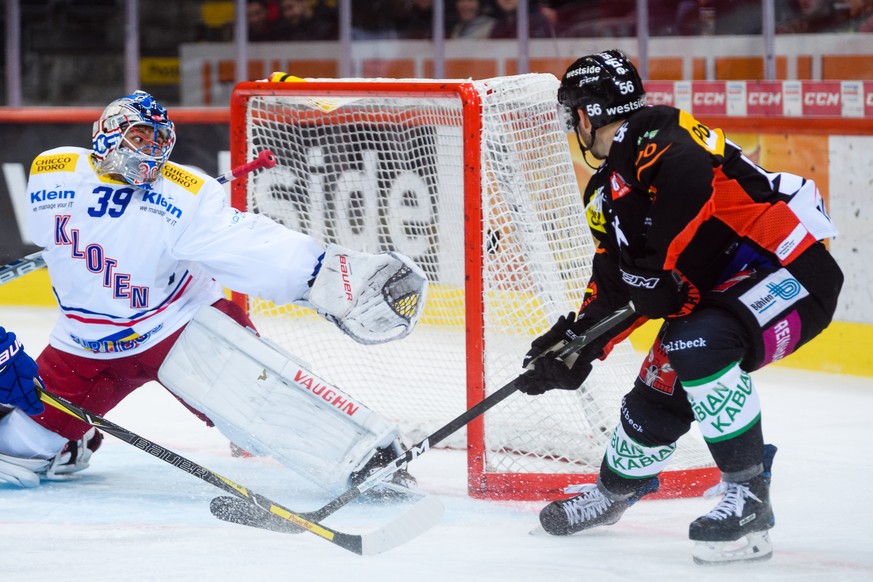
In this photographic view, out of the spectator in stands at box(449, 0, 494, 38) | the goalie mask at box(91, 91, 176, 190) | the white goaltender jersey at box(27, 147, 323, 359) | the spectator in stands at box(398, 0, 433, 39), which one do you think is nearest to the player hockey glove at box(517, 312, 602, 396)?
the white goaltender jersey at box(27, 147, 323, 359)

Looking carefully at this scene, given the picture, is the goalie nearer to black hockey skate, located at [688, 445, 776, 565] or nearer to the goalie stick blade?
the goalie stick blade

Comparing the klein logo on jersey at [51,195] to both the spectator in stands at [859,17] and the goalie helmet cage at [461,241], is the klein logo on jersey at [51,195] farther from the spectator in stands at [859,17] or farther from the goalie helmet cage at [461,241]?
the spectator in stands at [859,17]

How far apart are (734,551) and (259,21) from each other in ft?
15.2

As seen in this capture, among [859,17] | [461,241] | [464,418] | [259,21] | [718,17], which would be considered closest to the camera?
[464,418]

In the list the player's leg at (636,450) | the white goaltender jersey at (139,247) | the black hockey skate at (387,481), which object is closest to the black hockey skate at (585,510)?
the player's leg at (636,450)

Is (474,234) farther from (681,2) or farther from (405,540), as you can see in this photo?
(681,2)

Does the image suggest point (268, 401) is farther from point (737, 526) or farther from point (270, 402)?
point (737, 526)

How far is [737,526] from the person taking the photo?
2.49 metres

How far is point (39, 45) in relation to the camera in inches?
260

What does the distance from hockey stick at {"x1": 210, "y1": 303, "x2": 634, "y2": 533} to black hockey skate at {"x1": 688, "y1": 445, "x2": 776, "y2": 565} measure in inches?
16.1

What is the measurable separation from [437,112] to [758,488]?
5.46 feet

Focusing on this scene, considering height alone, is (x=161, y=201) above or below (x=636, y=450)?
above

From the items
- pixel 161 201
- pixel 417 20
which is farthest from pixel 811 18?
pixel 161 201

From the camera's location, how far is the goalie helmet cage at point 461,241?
318 cm
